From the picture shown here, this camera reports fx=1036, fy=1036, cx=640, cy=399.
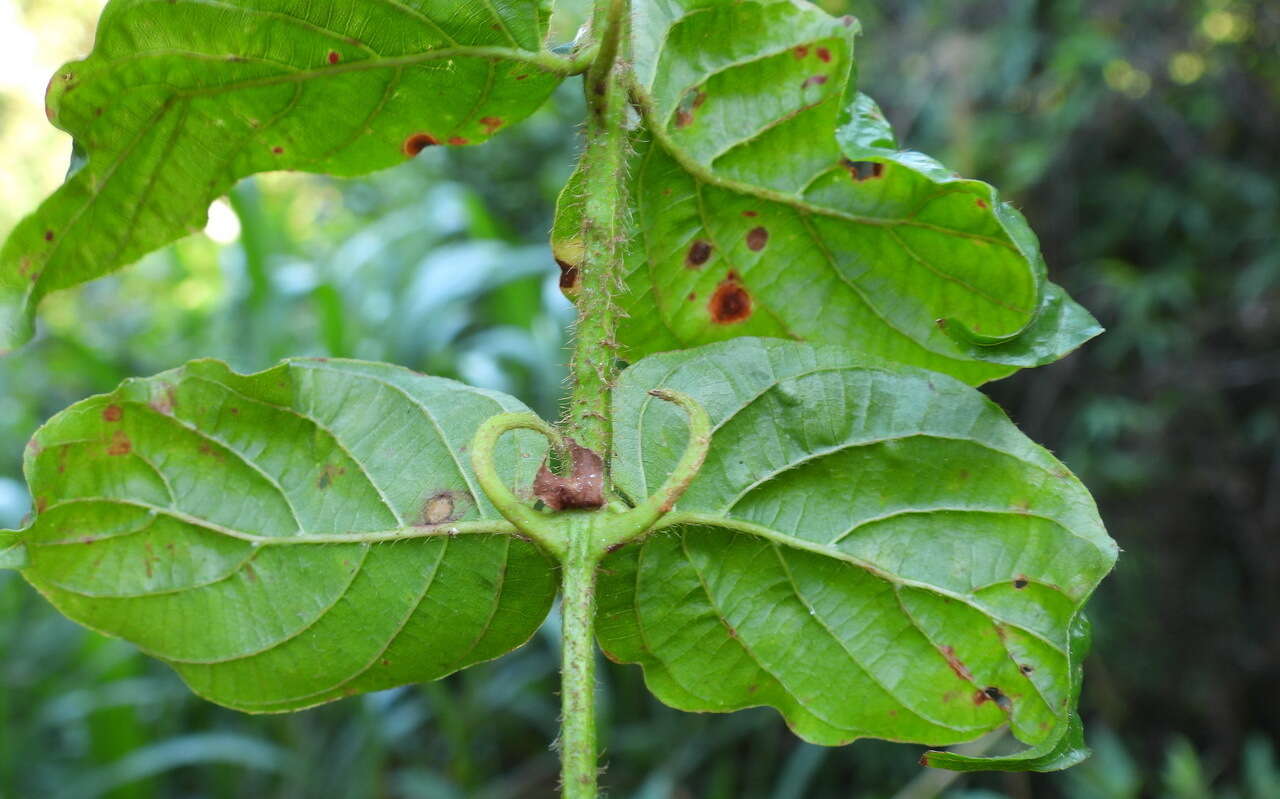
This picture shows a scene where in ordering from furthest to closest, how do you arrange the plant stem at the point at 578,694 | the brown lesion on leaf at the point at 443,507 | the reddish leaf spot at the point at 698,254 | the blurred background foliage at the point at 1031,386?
the blurred background foliage at the point at 1031,386
the reddish leaf spot at the point at 698,254
the brown lesion on leaf at the point at 443,507
the plant stem at the point at 578,694

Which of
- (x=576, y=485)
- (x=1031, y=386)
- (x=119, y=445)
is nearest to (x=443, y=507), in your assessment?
(x=576, y=485)

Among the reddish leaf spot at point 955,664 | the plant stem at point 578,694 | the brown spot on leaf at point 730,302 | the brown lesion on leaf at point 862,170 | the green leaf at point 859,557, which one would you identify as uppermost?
the brown lesion on leaf at point 862,170

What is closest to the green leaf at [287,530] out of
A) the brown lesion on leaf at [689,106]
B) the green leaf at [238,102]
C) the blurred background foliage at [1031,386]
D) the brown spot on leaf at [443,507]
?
the brown spot on leaf at [443,507]

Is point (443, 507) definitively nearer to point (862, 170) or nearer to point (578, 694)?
point (578, 694)

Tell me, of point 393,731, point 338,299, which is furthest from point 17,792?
point 338,299

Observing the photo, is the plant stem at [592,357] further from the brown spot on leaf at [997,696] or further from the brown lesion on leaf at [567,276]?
the brown spot on leaf at [997,696]

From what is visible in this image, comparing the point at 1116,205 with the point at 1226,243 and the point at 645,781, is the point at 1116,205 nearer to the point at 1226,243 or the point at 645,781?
the point at 1226,243
